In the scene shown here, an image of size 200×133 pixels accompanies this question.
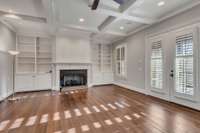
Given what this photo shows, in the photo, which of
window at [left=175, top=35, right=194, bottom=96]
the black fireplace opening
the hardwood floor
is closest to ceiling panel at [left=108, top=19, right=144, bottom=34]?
window at [left=175, top=35, right=194, bottom=96]

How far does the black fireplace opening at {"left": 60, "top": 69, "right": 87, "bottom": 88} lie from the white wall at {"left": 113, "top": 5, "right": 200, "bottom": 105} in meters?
2.29

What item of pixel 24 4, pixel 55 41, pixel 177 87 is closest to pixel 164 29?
pixel 177 87

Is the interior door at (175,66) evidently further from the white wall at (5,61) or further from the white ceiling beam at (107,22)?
the white wall at (5,61)

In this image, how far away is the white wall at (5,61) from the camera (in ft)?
13.3

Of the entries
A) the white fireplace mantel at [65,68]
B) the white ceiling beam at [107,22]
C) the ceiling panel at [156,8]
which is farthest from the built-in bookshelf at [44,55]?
the ceiling panel at [156,8]

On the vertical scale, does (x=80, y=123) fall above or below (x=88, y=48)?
below

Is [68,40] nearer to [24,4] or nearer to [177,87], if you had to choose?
[24,4]

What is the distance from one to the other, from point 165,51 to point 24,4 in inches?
184

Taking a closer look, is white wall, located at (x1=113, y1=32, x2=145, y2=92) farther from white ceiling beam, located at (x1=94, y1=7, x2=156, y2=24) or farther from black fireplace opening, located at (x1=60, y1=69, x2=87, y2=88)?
black fireplace opening, located at (x1=60, y1=69, x2=87, y2=88)

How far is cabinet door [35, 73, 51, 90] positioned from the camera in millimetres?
5770

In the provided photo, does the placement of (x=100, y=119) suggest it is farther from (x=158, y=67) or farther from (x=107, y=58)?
(x=107, y=58)

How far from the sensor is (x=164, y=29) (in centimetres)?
409

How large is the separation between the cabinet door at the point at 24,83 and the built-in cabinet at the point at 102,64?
3.43m

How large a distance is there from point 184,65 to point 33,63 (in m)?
6.50
